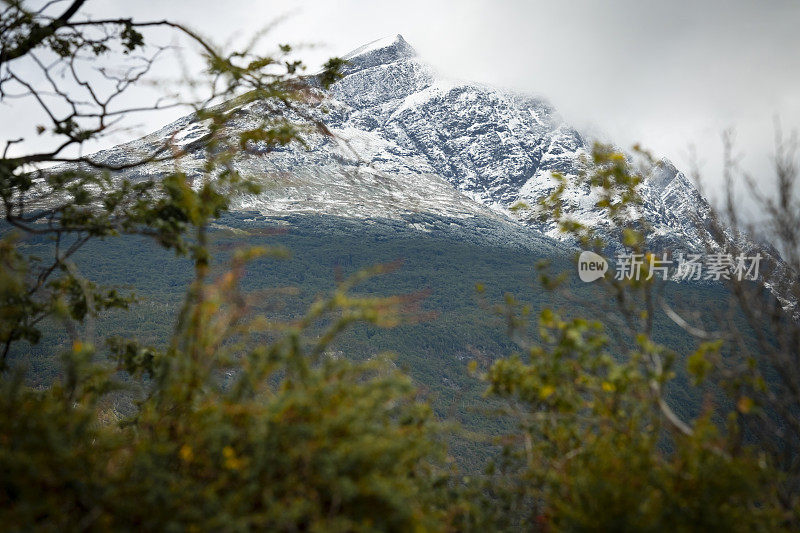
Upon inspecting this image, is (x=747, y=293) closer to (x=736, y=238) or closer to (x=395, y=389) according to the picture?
(x=736, y=238)

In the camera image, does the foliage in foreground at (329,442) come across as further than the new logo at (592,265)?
No

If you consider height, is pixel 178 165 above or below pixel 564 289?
above

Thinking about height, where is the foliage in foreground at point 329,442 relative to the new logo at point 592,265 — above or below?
below

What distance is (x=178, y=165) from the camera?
13.9ft

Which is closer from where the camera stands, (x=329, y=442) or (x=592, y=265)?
(x=329, y=442)

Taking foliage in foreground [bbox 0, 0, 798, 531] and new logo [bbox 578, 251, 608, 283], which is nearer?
foliage in foreground [bbox 0, 0, 798, 531]

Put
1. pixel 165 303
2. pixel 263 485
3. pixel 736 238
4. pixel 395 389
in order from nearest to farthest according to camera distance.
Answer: pixel 263 485 < pixel 395 389 < pixel 736 238 < pixel 165 303

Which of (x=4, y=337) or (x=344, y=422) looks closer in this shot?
(x=344, y=422)

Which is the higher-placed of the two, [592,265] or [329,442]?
[592,265]

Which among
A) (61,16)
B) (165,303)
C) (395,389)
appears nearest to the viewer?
(395,389)

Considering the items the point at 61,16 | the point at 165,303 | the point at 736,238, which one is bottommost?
the point at 165,303

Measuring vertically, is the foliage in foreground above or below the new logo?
below

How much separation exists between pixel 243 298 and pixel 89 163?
3.39 metres

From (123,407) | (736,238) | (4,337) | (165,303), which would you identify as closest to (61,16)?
(4,337)
